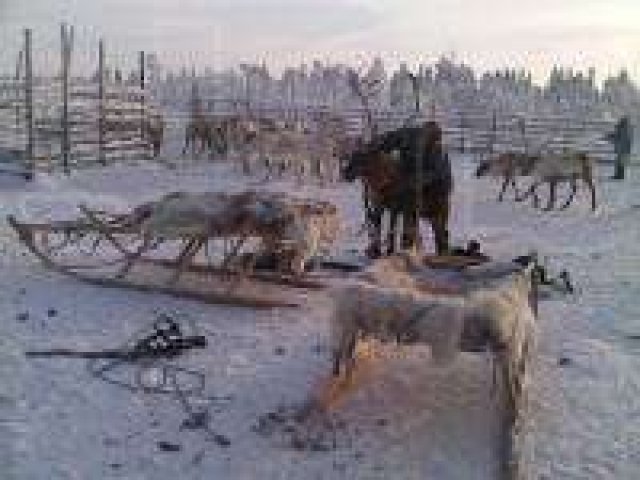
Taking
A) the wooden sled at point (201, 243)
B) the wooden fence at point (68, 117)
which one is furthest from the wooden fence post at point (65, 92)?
the wooden sled at point (201, 243)

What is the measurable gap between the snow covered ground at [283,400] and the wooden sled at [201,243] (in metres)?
0.18

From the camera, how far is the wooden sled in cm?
812

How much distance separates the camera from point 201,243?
8.29 metres

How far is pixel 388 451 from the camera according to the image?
209 inches

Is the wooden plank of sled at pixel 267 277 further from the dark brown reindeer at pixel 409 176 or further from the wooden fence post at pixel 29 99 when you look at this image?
the wooden fence post at pixel 29 99

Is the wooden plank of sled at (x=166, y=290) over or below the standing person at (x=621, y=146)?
below

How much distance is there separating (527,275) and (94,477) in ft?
10.6

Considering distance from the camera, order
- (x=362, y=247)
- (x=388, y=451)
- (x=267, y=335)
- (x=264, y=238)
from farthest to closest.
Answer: (x=362, y=247)
(x=264, y=238)
(x=267, y=335)
(x=388, y=451)

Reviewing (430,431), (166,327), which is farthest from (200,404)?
(166,327)

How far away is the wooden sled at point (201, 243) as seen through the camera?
26.7 feet

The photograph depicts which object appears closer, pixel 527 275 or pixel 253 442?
pixel 253 442

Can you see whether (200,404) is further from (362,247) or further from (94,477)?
(362,247)

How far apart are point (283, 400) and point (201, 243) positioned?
2589 millimetres

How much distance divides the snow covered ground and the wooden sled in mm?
178
